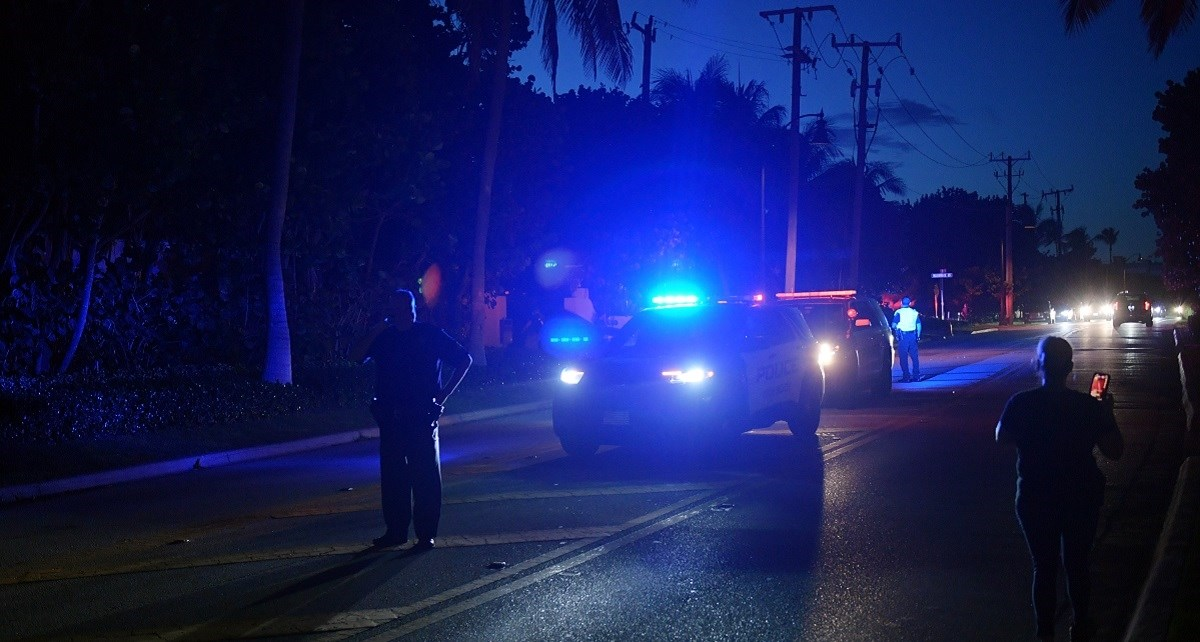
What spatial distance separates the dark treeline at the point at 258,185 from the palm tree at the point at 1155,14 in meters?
9.48

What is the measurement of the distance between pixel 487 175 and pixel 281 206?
22.3 ft

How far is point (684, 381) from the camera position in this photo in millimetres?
13797

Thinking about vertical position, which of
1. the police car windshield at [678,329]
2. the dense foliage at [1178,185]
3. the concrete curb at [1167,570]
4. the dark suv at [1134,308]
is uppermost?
the dense foliage at [1178,185]

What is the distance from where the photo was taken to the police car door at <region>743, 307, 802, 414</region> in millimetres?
14539

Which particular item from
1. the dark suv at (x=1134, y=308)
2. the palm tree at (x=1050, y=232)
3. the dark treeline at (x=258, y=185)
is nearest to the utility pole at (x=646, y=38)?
the dark treeline at (x=258, y=185)

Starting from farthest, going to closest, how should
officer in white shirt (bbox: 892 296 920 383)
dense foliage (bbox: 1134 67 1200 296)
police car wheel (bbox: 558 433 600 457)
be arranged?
dense foliage (bbox: 1134 67 1200 296)
officer in white shirt (bbox: 892 296 920 383)
police car wheel (bbox: 558 433 600 457)

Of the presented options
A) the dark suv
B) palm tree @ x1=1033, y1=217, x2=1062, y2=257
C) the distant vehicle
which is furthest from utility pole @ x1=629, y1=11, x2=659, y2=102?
palm tree @ x1=1033, y1=217, x2=1062, y2=257

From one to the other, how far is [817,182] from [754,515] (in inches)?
2341

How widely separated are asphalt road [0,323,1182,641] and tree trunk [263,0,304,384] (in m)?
5.24


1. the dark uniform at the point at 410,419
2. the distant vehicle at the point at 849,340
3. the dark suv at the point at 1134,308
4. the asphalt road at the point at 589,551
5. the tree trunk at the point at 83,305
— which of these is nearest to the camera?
the asphalt road at the point at 589,551

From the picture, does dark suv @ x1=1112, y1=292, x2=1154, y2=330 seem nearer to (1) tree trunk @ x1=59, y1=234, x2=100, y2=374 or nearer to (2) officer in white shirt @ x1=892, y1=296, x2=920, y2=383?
(2) officer in white shirt @ x1=892, y1=296, x2=920, y2=383

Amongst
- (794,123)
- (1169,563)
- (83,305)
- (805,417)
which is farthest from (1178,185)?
(1169,563)

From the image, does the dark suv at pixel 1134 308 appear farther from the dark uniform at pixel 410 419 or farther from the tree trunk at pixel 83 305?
the dark uniform at pixel 410 419

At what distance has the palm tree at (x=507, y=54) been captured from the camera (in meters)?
26.6
